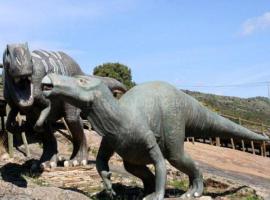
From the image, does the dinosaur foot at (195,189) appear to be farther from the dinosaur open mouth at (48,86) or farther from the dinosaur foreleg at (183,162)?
the dinosaur open mouth at (48,86)

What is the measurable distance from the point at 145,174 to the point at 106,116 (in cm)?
142

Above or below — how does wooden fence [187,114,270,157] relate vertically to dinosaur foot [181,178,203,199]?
below

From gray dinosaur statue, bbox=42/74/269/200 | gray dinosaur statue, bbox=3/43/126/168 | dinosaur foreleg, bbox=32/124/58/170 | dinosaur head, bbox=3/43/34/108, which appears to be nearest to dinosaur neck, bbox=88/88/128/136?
gray dinosaur statue, bbox=42/74/269/200

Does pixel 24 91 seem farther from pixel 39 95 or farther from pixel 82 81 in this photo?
pixel 82 81

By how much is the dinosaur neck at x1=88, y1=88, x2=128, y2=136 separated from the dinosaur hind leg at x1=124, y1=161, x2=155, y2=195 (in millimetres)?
1053

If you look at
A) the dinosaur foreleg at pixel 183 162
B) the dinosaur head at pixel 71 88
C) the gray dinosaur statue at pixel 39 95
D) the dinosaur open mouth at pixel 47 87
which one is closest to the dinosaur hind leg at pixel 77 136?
A: the gray dinosaur statue at pixel 39 95

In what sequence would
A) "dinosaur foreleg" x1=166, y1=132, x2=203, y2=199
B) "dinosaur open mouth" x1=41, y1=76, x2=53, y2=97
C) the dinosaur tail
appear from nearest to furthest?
"dinosaur open mouth" x1=41, y1=76, x2=53, y2=97 → "dinosaur foreleg" x1=166, y1=132, x2=203, y2=199 → the dinosaur tail

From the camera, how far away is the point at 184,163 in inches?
297

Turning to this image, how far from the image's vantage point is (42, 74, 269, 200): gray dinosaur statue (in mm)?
6395

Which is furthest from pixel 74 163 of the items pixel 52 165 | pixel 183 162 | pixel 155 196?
pixel 155 196

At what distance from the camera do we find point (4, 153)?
11.4 metres

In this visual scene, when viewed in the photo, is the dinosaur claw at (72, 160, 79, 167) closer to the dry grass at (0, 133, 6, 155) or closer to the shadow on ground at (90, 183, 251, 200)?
the shadow on ground at (90, 183, 251, 200)

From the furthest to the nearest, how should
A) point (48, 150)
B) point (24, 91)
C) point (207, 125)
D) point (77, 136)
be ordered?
point (77, 136) < point (48, 150) < point (24, 91) < point (207, 125)

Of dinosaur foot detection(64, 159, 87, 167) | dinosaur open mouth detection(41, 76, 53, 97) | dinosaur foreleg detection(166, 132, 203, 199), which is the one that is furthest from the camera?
dinosaur foot detection(64, 159, 87, 167)
